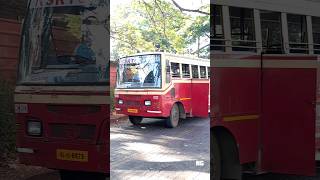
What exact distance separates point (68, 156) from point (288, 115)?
241 cm

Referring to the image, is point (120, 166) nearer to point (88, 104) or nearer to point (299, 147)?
point (88, 104)

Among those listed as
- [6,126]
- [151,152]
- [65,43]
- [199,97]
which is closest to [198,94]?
[199,97]

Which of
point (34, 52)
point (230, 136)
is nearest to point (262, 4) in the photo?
point (230, 136)

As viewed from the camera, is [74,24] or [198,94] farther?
[74,24]

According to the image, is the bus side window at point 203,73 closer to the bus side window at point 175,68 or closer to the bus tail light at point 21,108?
the bus side window at point 175,68

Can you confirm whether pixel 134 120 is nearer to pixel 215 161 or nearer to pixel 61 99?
pixel 61 99

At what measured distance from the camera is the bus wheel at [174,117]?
4.17m

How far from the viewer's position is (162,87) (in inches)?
165

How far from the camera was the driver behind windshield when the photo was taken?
459 cm

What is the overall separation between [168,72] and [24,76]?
1.73 m

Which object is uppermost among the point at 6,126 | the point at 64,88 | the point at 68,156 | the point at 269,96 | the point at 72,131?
the point at 64,88

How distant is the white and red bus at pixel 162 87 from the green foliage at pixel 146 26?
70 mm

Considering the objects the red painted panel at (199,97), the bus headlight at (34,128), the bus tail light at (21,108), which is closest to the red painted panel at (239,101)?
the red painted panel at (199,97)

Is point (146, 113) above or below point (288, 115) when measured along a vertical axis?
above
